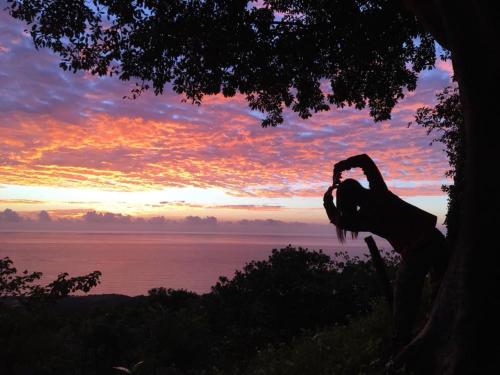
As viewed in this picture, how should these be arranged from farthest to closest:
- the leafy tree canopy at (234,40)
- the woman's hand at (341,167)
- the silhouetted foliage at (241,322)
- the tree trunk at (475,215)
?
the silhouetted foliage at (241,322) < the leafy tree canopy at (234,40) < the woman's hand at (341,167) < the tree trunk at (475,215)

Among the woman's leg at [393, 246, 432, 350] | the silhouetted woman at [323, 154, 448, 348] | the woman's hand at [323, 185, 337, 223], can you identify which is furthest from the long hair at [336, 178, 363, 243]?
the woman's leg at [393, 246, 432, 350]

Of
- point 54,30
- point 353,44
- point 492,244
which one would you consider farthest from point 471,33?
point 54,30

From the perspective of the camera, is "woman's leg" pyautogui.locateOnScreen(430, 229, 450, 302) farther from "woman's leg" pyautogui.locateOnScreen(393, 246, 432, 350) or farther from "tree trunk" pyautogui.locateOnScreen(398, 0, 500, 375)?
"tree trunk" pyautogui.locateOnScreen(398, 0, 500, 375)

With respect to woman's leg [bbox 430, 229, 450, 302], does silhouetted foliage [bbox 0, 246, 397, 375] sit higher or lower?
lower

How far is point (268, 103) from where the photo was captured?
46.8 feet

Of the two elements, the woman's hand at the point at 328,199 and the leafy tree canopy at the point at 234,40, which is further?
the leafy tree canopy at the point at 234,40

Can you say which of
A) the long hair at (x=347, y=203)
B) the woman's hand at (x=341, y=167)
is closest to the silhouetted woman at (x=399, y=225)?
the long hair at (x=347, y=203)

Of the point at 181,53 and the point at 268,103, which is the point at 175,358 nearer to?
the point at 268,103

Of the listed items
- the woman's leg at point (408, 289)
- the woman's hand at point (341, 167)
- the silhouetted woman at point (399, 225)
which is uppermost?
the woman's hand at point (341, 167)

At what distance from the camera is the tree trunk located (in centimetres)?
491

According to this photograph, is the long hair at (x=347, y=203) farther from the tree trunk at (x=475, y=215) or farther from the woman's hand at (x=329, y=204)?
the tree trunk at (x=475, y=215)

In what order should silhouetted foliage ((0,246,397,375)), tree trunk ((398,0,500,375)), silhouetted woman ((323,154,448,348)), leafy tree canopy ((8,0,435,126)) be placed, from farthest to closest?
silhouetted foliage ((0,246,397,375)) < leafy tree canopy ((8,0,435,126)) < silhouetted woman ((323,154,448,348)) < tree trunk ((398,0,500,375))

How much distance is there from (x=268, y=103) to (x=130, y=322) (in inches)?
530

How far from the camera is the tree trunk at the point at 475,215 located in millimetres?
4906
